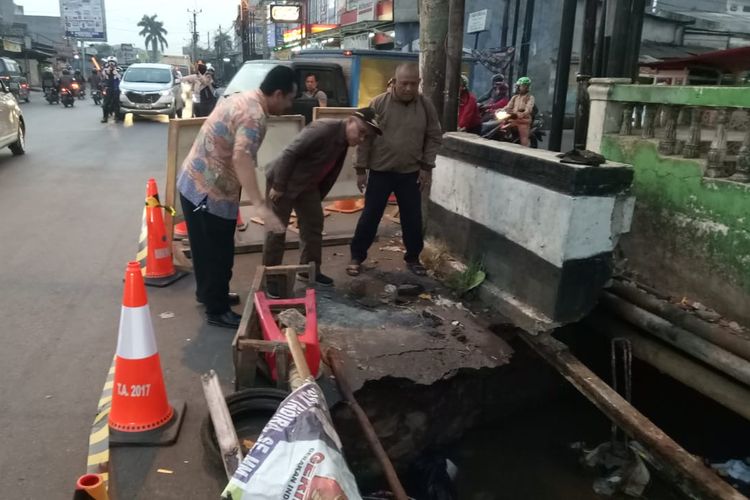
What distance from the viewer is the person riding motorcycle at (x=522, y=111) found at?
10031mm

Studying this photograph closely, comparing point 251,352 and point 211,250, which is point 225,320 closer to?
point 211,250

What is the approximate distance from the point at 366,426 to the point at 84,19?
223ft

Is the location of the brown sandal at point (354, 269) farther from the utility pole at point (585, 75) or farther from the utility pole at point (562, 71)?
the utility pole at point (562, 71)

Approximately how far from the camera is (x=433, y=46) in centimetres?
577

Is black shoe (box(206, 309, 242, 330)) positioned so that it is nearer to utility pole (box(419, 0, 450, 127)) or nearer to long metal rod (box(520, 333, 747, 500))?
long metal rod (box(520, 333, 747, 500))

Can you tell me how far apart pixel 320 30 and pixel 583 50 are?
29204mm

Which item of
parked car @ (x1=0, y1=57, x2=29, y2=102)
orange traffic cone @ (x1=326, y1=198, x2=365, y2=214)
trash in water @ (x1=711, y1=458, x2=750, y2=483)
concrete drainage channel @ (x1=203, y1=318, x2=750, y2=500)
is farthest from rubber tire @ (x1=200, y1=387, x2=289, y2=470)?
parked car @ (x1=0, y1=57, x2=29, y2=102)

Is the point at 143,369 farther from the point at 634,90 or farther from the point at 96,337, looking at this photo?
the point at 634,90

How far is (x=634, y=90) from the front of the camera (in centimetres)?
460

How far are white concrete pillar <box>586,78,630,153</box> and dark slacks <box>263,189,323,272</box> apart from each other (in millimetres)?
2314

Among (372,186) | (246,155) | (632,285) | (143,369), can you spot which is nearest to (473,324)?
(632,285)

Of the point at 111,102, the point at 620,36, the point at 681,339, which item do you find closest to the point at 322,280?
the point at 681,339

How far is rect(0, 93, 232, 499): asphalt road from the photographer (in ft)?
10.1

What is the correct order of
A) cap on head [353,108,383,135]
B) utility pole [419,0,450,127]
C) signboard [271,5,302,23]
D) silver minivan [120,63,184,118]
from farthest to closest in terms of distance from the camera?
signboard [271,5,302,23], silver minivan [120,63,184,118], utility pole [419,0,450,127], cap on head [353,108,383,135]
